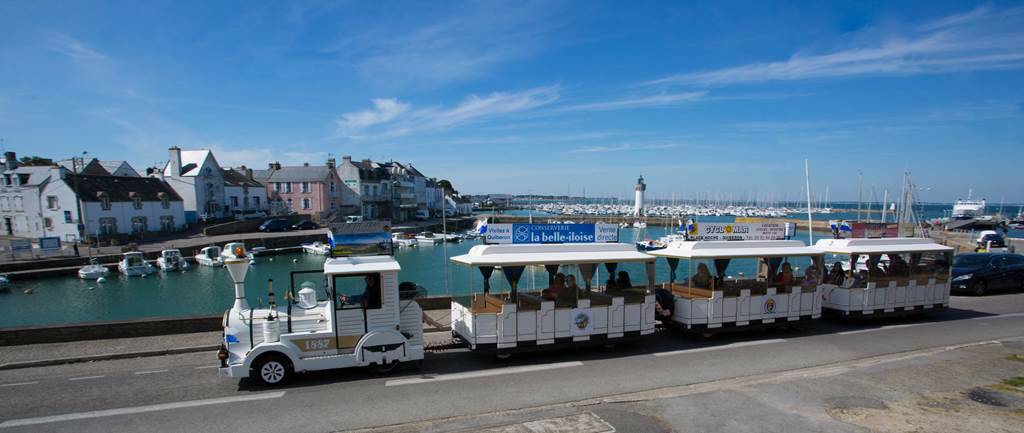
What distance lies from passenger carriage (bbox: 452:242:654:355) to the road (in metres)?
0.53

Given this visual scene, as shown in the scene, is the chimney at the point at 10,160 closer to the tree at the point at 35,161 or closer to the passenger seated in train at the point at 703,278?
the tree at the point at 35,161

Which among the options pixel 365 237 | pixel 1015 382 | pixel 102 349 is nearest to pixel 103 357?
pixel 102 349

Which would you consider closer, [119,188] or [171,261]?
[171,261]

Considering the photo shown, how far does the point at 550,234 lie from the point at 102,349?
Result: 10175 mm

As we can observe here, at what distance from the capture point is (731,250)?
12031 millimetres

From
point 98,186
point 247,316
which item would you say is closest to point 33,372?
point 247,316

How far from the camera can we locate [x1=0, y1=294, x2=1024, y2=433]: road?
7.30 m

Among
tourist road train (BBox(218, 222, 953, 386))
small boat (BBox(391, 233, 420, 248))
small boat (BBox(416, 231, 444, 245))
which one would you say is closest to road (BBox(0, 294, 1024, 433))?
tourist road train (BBox(218, 222, 953, 386))

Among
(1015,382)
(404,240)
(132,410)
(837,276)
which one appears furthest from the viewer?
(404,240)

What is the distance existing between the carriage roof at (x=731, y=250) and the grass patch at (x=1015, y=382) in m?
4.50

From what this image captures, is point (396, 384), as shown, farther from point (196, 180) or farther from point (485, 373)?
point (196, 180)

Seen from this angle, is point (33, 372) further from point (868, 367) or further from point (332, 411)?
point (868, 367)

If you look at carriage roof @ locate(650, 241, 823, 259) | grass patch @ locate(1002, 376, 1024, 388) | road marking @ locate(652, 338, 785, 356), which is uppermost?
carriage roof @ locate(650, 241, 823, 259)

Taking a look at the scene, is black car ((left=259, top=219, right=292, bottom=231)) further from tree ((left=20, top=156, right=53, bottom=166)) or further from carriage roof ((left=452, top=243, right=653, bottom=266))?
carriage roof ((left=452, top=243, right=653, bottom=266))
